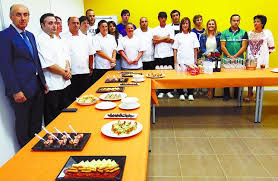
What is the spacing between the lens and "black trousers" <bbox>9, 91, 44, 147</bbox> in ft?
7.39

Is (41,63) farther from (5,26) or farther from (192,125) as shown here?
(192,125)

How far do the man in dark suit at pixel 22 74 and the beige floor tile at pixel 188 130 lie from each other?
1717 millimetres

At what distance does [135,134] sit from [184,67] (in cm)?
224

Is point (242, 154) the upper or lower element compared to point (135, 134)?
lower

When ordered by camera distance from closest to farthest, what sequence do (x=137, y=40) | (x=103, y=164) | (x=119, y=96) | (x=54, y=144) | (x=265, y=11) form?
(x=103, y=164)
(x=54, y=144)
(x=119, y=96)
(x=137, y=40)
(x=265, y=11)

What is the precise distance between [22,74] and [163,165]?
1.61 meters

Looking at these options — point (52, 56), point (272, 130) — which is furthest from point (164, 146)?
point (52, 56)

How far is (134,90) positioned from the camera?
7.94 ft

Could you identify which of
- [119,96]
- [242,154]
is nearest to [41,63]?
[119,96]

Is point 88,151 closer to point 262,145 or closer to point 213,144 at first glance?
point 213,144

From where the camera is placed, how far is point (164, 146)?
271 cm

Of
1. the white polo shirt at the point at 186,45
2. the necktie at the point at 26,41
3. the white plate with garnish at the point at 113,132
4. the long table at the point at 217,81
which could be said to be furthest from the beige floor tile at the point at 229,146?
the necktie at the point at 26,41

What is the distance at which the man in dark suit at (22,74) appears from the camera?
2.06 meters

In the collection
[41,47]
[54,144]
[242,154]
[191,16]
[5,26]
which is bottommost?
[242,154]
